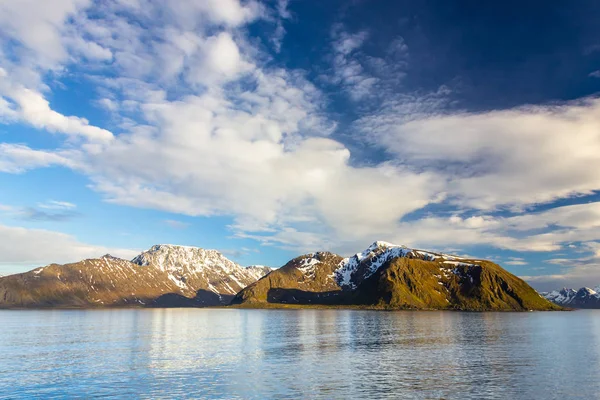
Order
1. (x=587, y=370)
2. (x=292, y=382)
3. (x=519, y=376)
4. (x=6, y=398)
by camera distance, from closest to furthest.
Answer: (x=6, y=398), (x=292, y=382), (x=519, y=376), (x=587, y=370)

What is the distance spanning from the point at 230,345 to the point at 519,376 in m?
71.0

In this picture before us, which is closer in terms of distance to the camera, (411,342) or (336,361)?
(336,361)

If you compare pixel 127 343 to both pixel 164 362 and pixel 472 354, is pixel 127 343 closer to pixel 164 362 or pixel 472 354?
pixel 164 362

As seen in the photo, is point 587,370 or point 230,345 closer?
point 587,370

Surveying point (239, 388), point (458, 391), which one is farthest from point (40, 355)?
point (458, 391)

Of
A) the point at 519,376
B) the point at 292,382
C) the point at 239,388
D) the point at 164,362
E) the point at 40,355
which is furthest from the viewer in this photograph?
the point at 40,355

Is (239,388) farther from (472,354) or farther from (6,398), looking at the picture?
(472,354)

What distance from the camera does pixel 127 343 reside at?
120875 mm

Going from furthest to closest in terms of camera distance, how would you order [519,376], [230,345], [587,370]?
[230,345] → [587,370] → [519,376]

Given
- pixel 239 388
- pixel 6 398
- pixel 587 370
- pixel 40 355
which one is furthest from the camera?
pixel 40 355

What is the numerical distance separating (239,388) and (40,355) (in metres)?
60.6

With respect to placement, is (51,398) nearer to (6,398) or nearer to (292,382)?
(6,398)

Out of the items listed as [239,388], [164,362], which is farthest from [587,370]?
[164,362]

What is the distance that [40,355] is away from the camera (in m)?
95.2
